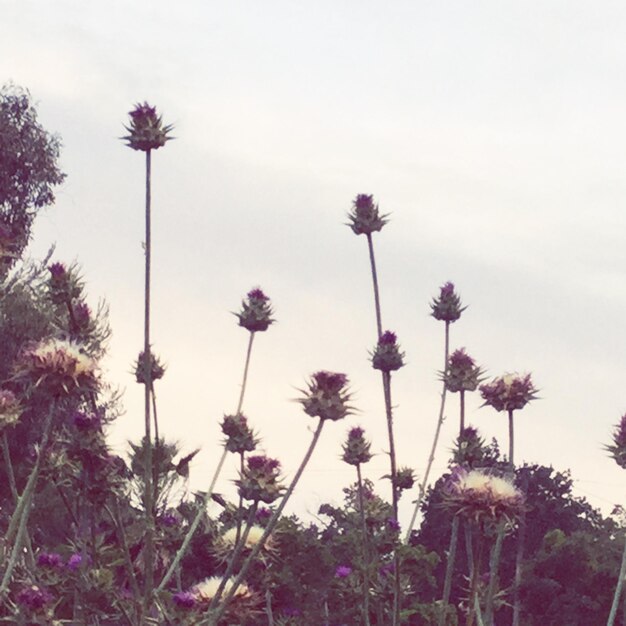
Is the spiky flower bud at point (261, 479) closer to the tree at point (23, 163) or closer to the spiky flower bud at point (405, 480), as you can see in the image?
the spiky flower bud at point (405, 480)

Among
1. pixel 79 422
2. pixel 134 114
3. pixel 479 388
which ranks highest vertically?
pixel 134 114

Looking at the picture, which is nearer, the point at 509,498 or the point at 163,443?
the point at 509,498

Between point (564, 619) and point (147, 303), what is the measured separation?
A: 94.1 ft

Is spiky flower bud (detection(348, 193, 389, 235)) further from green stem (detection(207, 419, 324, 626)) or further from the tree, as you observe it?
the tree

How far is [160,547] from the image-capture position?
9.54m

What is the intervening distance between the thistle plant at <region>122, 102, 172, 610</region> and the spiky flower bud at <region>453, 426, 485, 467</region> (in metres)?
2.91

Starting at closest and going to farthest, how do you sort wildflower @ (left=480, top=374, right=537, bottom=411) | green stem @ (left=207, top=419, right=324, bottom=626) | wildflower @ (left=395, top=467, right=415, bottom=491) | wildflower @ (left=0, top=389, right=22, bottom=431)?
green stem @ (left=207, top=419, right=324, bottom=626) → wildflower @ (left=0, top=389, right=22, bottom=431) → wildflower @ (left=480, top=374, right=537, bottom=411) → wildflower @ (left=395, top=467, right=415, bottom=491)

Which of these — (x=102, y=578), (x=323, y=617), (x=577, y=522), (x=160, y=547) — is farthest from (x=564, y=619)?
(x=102, y=578)

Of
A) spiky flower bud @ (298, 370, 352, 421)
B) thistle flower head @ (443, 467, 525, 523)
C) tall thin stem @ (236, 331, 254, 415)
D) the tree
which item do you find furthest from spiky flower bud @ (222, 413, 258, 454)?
the tree

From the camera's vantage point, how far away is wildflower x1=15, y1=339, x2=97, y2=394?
6121mm

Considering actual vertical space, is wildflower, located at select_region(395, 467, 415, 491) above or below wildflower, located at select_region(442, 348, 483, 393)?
below

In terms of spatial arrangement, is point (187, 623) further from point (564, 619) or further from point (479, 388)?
point (564, 619)

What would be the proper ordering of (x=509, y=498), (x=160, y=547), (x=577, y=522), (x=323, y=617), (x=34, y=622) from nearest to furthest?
(x=509, y=498), (x=34, y=622), (x=160, y=547), (x=323, y=617), (x=577, y=522)

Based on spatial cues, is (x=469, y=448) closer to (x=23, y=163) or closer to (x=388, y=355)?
(x=388, y=355)
